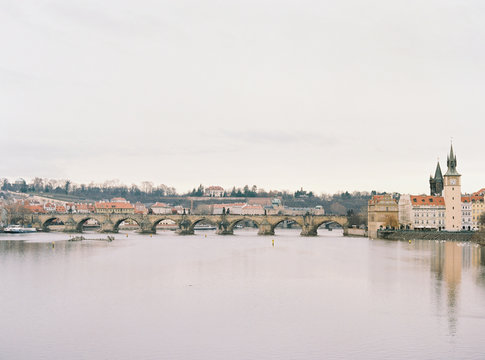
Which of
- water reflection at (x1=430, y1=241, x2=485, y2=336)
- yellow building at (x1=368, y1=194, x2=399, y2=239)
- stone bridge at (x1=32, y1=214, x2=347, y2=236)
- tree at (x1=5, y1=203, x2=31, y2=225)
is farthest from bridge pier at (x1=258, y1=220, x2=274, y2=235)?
tree at (x1=5, y1=203, x2=31, y2=225)

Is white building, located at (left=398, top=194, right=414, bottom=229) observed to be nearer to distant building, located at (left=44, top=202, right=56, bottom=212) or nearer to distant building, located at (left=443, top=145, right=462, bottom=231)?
distant building, located at (left=443, top=145, right=462, bottom=231)

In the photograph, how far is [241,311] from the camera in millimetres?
26156

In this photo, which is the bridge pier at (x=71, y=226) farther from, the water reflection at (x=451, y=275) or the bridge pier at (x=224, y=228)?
the water reflection at (x=451, y=275)

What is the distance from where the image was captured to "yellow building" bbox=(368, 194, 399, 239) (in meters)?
105

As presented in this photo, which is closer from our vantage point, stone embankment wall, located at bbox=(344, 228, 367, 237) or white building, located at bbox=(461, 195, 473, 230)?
white building, located at bbox=(461, 195, 473, 230)

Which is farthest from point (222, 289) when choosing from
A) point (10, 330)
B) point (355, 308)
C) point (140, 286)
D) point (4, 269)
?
point (4, 269)

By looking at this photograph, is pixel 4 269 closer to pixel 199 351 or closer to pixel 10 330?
pixel 10 330

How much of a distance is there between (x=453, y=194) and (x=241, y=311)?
3154 inches

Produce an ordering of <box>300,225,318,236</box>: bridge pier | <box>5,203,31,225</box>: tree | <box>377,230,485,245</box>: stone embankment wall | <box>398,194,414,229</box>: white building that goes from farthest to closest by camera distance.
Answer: <box>5,203,31,225</box>: tree < <box>398,194,414,229</box>: white building < <box>300,225,318,236</box>: bridge pier < <box>377,230,485,245</box>: stone embankment wall

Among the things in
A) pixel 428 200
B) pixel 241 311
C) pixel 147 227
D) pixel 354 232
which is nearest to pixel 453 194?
pixel 428 200

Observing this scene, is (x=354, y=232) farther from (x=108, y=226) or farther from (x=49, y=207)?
(x=49, y=207)

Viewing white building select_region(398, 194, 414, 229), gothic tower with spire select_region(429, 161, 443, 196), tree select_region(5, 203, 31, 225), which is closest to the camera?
white building select_region(398, 194, 414, 229)

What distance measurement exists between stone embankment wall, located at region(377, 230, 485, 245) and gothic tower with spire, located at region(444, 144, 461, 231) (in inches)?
451

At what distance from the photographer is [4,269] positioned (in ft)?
137
